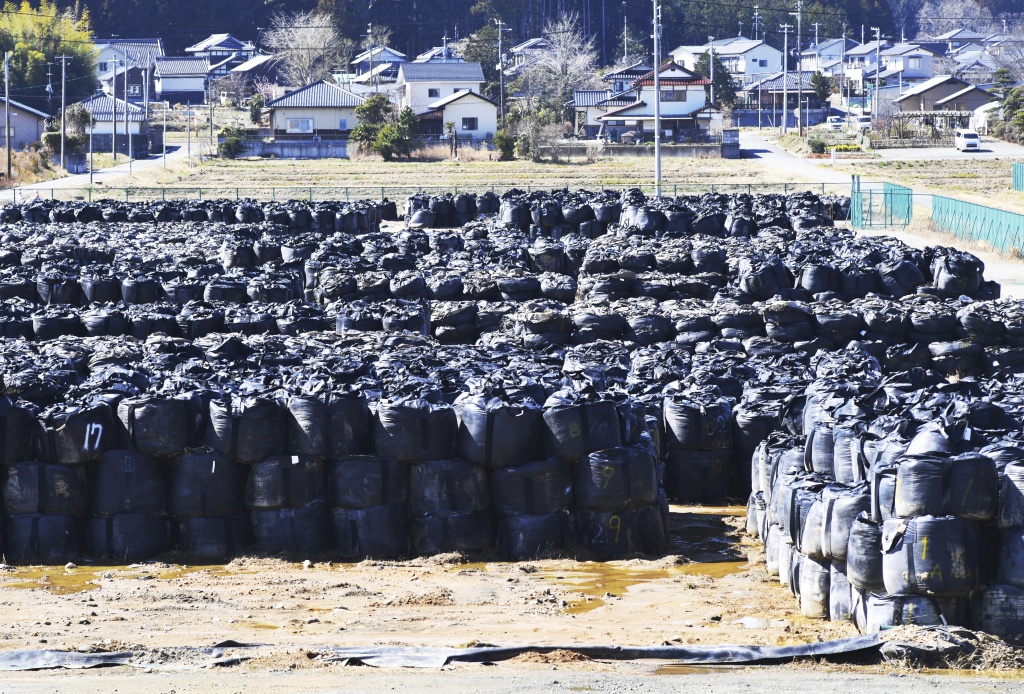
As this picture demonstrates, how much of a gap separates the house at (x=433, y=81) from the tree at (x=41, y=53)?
74.6 feet

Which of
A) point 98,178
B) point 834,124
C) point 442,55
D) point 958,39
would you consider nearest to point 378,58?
point 442,55

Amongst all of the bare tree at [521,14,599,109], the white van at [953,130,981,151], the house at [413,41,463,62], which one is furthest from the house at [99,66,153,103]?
the white van at [953,130,981,151]

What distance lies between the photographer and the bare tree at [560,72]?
328 ft

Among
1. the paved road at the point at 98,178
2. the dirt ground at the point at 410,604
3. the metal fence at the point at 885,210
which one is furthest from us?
the paved road at the point at 98,178

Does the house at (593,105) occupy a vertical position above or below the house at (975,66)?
below

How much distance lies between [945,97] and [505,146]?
41.3m

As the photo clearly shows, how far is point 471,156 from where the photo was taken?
74.2 meters

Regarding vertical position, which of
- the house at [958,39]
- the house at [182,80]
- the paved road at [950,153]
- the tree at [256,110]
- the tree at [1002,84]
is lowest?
the paved road at [950,153]

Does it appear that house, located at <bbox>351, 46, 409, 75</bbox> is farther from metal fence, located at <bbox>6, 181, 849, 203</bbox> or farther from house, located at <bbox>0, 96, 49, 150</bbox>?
metal fence, located at <bbox>6, 181, 849, 203</bbox>

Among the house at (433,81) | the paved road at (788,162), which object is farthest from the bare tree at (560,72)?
the paved road at (788,162)

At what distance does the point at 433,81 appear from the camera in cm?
9588

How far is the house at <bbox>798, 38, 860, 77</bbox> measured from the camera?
451ft

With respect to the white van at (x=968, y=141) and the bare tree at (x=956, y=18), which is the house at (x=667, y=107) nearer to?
the white van at (x=968, y=141)

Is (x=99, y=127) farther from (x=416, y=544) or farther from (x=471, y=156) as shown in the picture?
(x=416, y=544)
